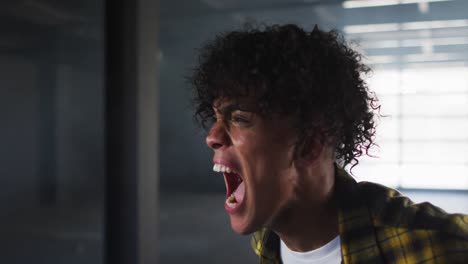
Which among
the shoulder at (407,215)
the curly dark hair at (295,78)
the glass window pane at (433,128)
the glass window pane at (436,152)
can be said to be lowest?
the glass window pane at (436,152)

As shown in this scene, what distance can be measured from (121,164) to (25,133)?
4.44ft

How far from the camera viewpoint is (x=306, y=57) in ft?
3.98

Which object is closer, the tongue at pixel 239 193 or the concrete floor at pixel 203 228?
the tongue at pixel 239 193

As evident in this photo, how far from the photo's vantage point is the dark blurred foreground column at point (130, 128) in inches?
111

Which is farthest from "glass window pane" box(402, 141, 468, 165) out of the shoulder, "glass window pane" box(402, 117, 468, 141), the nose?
the nose

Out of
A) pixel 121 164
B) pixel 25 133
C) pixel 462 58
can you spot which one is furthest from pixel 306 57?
pixel 462 58

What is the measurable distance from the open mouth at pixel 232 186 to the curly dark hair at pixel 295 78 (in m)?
0.17

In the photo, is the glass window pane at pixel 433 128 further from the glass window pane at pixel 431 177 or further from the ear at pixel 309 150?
the ear at pixel 309 150

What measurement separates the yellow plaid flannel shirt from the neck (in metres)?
0.04

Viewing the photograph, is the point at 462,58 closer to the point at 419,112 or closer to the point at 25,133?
the point at 419,112

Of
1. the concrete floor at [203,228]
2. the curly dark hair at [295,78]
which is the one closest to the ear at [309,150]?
the curly dark hair at [295,78]

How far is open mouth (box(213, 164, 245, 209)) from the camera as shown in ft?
3.91

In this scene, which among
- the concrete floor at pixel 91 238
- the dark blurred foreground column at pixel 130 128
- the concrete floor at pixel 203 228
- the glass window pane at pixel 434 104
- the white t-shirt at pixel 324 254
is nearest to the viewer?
the white t-shirt at pixel 324 254

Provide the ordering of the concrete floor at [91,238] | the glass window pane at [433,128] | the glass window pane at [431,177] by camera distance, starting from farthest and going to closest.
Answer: the glass window pane at [431,177], the glass window pane at [433,128], the concrete floor at [91,238]
